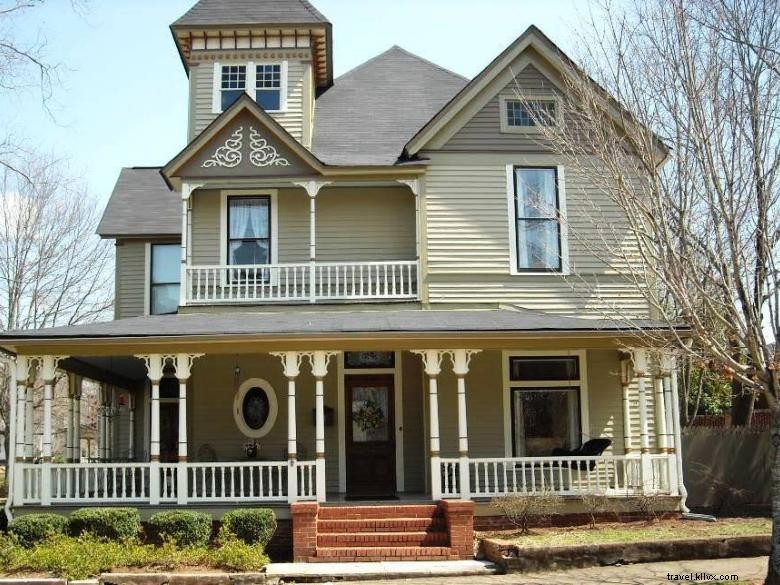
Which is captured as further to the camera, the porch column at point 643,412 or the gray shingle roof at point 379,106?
the gray shingle roof at point 379,106

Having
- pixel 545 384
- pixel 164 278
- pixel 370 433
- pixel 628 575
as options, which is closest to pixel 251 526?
pixel 370 433

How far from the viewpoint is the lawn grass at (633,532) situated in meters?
13.9

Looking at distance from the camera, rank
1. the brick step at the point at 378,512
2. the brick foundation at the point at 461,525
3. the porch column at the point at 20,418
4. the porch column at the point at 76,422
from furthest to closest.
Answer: the porch column at the point at 76,422
the porch column at the point at 20,418
the brick step at the point at 378,512
the brick foundation at the point at 461,525

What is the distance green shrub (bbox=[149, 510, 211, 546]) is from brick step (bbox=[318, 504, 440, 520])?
1.85m

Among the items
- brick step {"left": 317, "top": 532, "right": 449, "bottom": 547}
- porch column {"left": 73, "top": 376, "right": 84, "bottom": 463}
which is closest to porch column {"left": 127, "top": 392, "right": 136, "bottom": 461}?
porch column {"left": 73, "top": 376, "right": 84, "bottom": 463}

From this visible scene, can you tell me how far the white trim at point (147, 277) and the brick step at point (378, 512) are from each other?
27.4ft

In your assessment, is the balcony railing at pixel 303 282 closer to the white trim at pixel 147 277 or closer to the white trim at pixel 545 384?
the white trim at pixel 545 384

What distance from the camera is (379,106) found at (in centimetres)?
2127

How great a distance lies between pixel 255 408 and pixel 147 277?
486 cm

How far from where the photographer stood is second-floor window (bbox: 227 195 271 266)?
19016 mm

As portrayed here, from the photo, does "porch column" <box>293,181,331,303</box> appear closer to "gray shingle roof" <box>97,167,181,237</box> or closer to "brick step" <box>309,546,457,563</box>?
"gray shingle roof" <box>97,167,181,237</box>

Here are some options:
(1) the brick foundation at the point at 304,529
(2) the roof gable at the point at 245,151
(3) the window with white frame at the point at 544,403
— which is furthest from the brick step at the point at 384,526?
(2) the roof gable at the point at 245,151

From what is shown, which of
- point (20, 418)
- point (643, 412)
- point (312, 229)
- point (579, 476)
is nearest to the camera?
point (20, 418)

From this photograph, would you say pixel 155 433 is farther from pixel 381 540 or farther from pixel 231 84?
pixel 231 84
